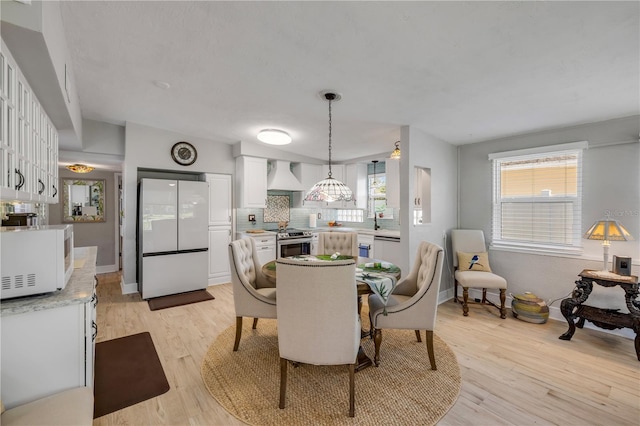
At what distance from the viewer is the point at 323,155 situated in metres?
5.51

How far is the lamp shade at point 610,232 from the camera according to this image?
8.94 feet

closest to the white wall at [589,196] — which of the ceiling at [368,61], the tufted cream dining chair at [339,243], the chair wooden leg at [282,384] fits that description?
the ceiling at [368,61]

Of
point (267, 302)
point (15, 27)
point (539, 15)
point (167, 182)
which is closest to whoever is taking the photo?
point (15, 27)

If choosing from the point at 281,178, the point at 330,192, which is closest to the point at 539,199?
the point at 330,192

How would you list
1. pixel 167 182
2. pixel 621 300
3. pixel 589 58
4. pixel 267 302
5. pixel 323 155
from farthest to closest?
pixel 323 155
pixel 167 182
pixel 621 300
pixel 267 302
pixel 589 58

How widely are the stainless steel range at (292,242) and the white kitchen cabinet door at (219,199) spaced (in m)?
0.98

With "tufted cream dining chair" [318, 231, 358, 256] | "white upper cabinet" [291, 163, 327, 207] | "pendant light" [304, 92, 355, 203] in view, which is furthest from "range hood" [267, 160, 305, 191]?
"pendant light" [304, 92, 355, 203]

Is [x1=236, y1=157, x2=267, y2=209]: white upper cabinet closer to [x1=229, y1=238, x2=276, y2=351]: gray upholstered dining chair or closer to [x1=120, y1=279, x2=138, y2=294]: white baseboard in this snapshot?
[x1=120, y1=279, x2=138, y2=294]: white baseboard

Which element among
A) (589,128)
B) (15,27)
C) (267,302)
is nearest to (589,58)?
(589,128)

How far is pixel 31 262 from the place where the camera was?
148 cm

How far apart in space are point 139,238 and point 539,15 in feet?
16.5

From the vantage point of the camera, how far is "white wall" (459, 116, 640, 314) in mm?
2943

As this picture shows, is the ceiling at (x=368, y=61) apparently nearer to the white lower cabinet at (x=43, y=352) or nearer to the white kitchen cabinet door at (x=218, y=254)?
the white lower cabinet at (x=43, y=352)

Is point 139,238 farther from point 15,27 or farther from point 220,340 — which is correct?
point 15,27
